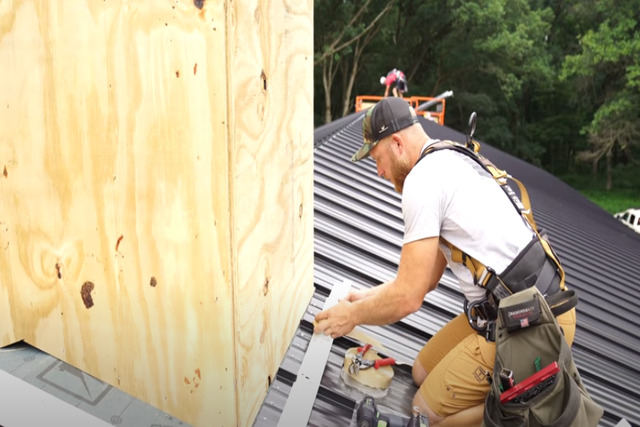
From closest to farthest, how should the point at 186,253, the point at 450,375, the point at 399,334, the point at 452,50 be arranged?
the point at 186,253, the point at 450,375, the point at 399,334, the point at 452,50

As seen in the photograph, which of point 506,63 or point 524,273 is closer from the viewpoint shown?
point 524,273

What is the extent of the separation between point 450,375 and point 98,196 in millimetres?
2138

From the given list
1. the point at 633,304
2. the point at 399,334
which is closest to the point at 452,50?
the point at 633,304

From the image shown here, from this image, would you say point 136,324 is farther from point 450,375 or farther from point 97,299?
point 450,375

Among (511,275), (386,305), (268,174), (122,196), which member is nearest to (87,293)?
(122,196)

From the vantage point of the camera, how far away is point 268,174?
2.07m

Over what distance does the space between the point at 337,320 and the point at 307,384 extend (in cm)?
Result: 45

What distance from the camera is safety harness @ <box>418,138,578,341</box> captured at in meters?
2.95

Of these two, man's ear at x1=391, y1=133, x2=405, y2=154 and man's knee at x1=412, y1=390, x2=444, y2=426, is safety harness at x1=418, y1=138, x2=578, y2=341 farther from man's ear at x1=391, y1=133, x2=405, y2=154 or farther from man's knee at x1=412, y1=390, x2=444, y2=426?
man's knee at x1=412, y1=390, x2=444, y2=426

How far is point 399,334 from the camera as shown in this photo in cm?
384

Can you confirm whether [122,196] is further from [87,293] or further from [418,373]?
[418,373]

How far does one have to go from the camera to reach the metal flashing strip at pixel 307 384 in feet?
7.83

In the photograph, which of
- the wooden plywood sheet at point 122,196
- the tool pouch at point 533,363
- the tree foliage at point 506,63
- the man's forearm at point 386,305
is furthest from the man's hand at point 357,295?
the tree foliage at point 506,63

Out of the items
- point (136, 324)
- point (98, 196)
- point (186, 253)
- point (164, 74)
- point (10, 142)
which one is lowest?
point (136, 324)
